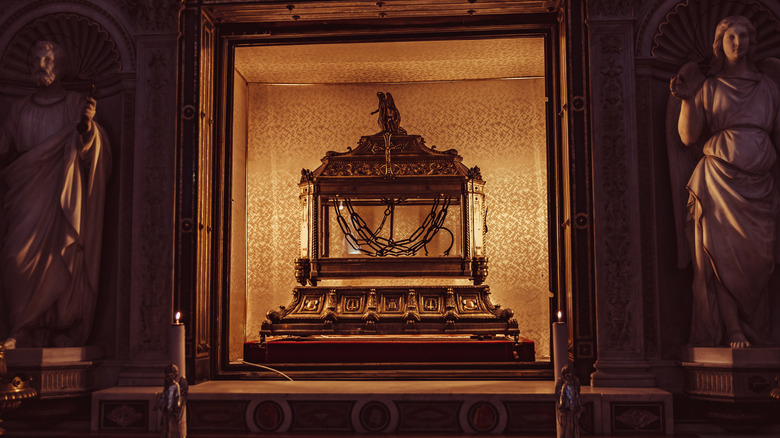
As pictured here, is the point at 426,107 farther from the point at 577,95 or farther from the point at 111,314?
the point at 111,314

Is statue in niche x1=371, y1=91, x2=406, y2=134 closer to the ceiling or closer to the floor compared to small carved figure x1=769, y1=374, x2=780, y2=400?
closer to the ceiling

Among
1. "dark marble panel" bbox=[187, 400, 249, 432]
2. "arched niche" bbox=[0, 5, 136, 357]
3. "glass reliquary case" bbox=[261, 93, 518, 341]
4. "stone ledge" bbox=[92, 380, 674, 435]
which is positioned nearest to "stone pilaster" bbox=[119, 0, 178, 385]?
"arched niche" bbox=[0, 5, 136, 357]

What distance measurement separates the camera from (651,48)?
194 inches

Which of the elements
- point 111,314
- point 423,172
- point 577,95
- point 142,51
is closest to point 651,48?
point 577,95

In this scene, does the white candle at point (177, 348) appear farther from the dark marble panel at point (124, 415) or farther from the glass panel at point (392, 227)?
the glass panel at point (392, 227)

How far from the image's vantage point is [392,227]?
244 inches

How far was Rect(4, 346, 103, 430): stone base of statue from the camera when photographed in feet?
14.7

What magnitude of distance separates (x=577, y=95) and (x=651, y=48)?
23.2 inches

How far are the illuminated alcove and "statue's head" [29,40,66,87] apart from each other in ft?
5.00

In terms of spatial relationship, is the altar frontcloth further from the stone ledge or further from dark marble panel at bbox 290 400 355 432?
dark marble panel at bbox 290 400 355 432

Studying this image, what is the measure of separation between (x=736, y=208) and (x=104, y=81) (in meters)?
4.39

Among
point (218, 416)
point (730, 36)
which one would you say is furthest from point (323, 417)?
point (730, 36)

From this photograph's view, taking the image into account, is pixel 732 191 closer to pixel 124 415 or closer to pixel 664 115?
pixel 664 115

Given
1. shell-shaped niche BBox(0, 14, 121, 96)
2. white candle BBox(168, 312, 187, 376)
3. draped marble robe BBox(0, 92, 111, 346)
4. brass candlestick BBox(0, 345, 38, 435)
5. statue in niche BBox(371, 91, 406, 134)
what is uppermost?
shell-shaped niche BBox(0, 14, 121, 96)
